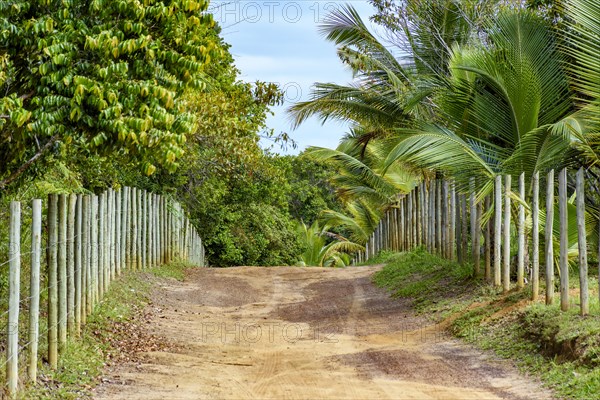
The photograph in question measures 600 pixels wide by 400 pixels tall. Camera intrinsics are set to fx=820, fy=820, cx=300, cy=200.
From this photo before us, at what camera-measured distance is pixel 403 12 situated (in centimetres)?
2080

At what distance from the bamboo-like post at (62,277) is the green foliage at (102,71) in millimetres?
819

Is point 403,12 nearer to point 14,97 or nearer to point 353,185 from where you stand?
point 353,185

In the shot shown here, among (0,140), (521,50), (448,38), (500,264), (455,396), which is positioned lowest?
(455,396)

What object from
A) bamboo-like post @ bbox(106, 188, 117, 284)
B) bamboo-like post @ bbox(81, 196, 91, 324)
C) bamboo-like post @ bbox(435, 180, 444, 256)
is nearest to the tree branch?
bamboo-like post @ bbox(81, 196, 91, 324)

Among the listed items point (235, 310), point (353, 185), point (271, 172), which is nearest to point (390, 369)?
point (235, 310)

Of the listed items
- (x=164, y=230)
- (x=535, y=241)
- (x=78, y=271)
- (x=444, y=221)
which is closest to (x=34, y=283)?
(x=78, y=271)

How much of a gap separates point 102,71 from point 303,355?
418cm

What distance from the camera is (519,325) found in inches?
413

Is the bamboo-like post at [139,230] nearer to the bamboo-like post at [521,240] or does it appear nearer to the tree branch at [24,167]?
the tree branch at [24,167]

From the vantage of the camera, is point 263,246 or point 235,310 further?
point 263,246

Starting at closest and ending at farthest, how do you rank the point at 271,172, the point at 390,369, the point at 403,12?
1. the point at 390,369
2. the point at 403,12
3. the point at 271,172

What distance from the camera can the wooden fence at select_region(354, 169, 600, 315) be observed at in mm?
9844

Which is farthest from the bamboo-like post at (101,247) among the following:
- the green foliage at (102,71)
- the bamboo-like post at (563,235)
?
the bamboo-like post at (563,235)

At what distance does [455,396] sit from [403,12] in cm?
1474
